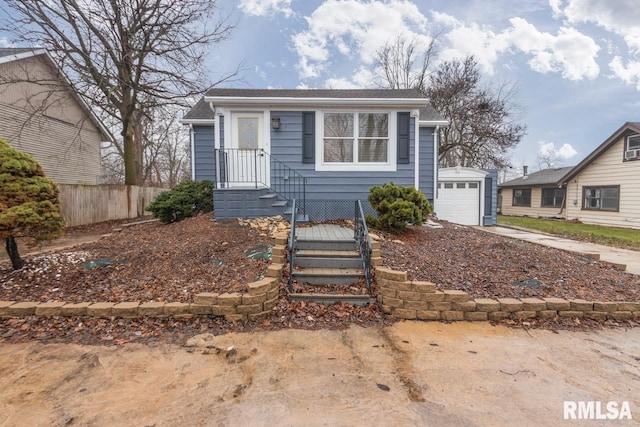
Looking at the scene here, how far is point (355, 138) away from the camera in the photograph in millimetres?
7531

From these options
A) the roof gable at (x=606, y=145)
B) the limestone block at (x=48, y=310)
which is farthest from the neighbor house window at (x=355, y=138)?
the roof gable at (x=606, y=145)

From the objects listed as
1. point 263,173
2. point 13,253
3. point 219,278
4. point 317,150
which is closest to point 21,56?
point 263,173

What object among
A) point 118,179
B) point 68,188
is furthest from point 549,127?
point 118,179

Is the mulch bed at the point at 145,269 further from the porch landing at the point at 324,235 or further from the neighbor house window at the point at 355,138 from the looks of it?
the neighbor house window at the point at 355,138

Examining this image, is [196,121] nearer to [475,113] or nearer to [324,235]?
[324,235]

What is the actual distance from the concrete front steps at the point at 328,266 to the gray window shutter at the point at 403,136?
3.64 m

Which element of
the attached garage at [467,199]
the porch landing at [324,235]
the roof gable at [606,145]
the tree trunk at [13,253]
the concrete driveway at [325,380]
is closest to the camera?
the concrete driveway at [325,380]

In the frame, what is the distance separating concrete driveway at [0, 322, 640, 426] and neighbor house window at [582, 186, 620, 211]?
14.8 meters

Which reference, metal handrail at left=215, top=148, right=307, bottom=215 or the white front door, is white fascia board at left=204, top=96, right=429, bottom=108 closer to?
the white front door

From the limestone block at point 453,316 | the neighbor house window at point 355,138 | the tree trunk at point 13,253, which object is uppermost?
the neighbor house window at point 355,138

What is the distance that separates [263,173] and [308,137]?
1.50m

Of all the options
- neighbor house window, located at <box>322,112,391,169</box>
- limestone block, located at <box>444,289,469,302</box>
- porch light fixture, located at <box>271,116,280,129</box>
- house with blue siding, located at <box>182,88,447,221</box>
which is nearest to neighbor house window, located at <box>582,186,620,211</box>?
house with blue siding, located at <box>182,88,447,221</box>

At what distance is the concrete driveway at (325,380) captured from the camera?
187cm

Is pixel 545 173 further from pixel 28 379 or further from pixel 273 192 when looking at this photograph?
pixel 28 379
